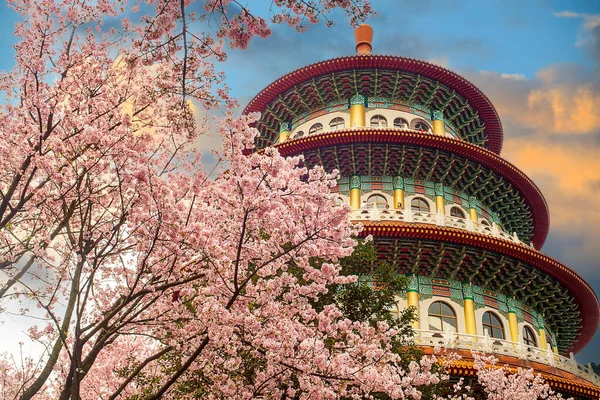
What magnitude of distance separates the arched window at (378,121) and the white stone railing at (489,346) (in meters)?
11.2

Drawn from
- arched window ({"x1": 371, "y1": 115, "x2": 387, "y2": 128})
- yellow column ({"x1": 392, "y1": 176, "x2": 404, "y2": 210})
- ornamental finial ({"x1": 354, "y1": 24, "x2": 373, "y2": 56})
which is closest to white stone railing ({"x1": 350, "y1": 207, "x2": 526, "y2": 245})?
yellow column ({"x1": 392, "y1": 176, "x2": 404, "y2": 210})

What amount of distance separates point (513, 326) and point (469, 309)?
2.43m

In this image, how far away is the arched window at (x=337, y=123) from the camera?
26500 mm

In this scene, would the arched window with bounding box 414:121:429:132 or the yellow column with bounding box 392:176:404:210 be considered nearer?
the yellow column with bounding box 392:176:404:210

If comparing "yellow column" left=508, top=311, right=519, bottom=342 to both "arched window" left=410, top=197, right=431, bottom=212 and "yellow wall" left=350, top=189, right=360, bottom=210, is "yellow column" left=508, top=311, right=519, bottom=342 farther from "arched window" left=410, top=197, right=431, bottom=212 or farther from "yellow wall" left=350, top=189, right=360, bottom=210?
"yellow wall" left=350, top=189, right=360, bottom=210

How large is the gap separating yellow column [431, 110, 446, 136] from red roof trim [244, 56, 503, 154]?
1.53 meters

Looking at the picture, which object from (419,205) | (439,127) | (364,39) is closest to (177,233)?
(419,205)

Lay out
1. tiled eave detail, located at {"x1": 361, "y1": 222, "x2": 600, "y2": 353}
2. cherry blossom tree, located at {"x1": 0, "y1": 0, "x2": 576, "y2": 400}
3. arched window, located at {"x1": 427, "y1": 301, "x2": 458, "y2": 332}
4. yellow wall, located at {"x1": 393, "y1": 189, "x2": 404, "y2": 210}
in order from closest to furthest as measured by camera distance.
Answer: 1. cherry blossom tree, located at {"x1": 0, "y1": 0, "x2": 576, "y2": 400}
2. tiled eave detail, located at {"x1": 361, "y1": 222, "x2": 600, "y2": 353}
3. arched window, located at {"x1": 427, "y1": 301, "x2": 458, "y2": 332}
4. yellow wall, located at {"x1": 393, "y1": 189, "x2": 404, "y2": 210}

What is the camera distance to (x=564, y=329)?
1022 inches

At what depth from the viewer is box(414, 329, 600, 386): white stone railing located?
17.2m

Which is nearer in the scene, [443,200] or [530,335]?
[530,335]

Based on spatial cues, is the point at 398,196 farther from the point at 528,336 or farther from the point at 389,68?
the point at 528,336

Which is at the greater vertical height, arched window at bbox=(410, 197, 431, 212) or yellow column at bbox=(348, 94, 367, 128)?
yellow column at bbox=(348, 94, 367, 128)

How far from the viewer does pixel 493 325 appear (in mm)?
20828
